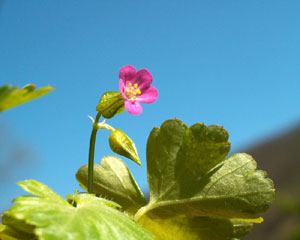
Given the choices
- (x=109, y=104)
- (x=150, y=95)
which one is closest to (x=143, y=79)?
(x=150, y=95)

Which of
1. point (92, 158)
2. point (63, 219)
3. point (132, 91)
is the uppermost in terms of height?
point (132, 91)

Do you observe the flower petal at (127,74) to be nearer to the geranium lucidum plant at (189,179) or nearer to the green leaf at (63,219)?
the geranium lucidum plant at (189,179)

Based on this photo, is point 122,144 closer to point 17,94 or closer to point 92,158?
point 92,158

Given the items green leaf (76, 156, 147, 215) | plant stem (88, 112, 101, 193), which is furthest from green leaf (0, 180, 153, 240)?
green leaf (76, 156, 147, 215)

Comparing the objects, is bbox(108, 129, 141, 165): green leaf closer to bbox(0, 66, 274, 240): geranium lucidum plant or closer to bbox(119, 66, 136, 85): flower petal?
bbox(0, 66, 274, 240): geranium lucidum plant

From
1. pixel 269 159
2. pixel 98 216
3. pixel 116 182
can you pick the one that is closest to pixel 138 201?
pixel 116 182

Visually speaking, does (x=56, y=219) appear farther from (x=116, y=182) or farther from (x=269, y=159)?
(x=269, y=159)

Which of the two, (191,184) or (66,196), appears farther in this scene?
(191,184)
